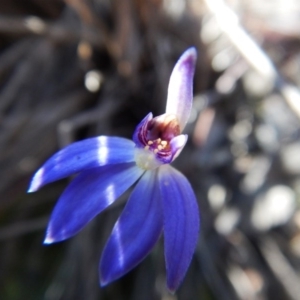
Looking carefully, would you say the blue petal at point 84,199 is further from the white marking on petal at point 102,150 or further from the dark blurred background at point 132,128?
the dark blurred background at point 132,128

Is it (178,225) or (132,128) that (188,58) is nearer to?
(178,225)

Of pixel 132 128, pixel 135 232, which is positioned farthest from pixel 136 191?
pixel 132 128

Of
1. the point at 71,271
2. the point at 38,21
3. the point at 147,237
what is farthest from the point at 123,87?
the point at 147,237

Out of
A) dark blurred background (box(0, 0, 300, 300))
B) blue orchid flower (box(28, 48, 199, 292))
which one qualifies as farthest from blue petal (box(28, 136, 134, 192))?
dark blurred background (box(0, 0, 300, 300))

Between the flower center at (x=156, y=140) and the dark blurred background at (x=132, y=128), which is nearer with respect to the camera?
the flower center at (x=156, y=140)

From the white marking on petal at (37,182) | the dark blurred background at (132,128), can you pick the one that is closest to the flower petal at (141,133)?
the white marking on petal at (37,182)
